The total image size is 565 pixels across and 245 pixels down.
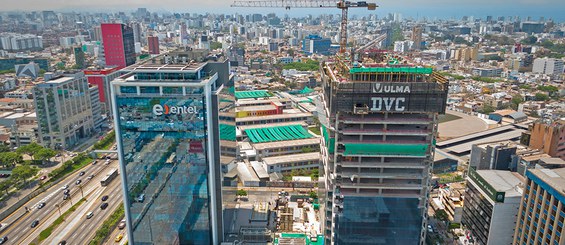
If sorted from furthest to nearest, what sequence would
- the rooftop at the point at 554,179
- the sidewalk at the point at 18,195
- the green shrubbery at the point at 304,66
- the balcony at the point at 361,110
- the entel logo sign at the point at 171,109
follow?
the green shrubbery at the point at 304,66, the sidewalk at the point at 18,195, the entel logo sign at the point at 171,109, the balcony at the point at 361,110, the rooftop at the point at 554,179

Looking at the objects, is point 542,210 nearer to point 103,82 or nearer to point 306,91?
point 306,91

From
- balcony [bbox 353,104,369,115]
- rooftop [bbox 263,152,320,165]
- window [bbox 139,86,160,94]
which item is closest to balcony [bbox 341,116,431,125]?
balcony [bbox 353,104,369,115]

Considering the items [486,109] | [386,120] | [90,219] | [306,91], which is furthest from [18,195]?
[486,109]

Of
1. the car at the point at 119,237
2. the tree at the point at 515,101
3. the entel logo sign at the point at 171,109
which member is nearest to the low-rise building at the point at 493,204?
the entel logo sign at the point at 171,109

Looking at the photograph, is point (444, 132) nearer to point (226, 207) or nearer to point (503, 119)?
point (503, 119)

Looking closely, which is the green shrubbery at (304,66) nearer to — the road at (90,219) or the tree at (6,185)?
the road at (90,219)

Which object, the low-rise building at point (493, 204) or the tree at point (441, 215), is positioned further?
the tree at point (441, 215)

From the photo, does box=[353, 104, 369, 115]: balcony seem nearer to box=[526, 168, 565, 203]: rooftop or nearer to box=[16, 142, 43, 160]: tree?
box=[526, 168, 565, 203]: rooftop
